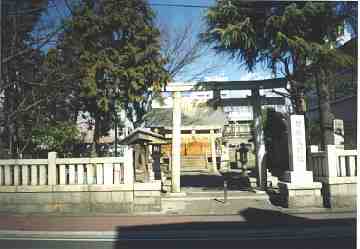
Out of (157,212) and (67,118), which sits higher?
(67,118)

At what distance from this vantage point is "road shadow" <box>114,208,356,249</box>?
804 cm

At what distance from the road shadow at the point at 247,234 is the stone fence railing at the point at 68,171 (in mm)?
1850

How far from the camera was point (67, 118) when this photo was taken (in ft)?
51.1

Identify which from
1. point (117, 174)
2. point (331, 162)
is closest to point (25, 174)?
point (117, 174)

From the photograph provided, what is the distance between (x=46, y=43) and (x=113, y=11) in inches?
192

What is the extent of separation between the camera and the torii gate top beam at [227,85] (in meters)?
14.5

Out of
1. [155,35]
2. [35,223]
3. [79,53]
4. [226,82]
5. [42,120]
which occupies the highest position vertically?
[155,35]

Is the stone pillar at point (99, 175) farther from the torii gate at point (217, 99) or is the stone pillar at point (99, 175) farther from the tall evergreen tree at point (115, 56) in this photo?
the tall evergreen tree at point (115, 56)

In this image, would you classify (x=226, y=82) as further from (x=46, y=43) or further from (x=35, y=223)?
(x=35, y=223)

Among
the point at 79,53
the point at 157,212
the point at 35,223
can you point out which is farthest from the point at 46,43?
the point at 157,212

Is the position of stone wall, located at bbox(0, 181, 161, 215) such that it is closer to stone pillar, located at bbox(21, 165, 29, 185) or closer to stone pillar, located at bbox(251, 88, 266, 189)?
stone pillar, located at bbox(21, 165, 29, 185)

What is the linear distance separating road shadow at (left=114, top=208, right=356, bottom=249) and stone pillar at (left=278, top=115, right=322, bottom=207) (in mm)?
1086

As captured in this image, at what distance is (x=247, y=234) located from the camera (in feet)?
29.6

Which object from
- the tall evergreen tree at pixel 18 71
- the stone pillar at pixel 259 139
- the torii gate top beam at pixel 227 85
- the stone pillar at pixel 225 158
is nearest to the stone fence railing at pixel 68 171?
the tall evergreen tree at pixel 18 71
